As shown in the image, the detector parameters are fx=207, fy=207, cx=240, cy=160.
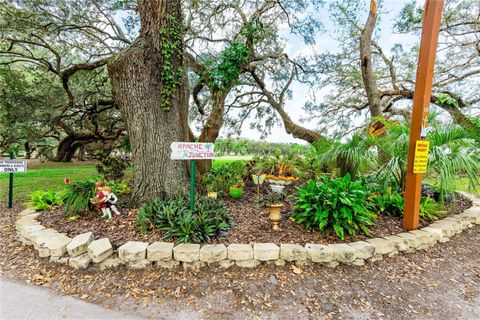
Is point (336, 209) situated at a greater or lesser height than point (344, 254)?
greater

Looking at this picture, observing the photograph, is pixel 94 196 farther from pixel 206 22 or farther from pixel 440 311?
pixel 206 22

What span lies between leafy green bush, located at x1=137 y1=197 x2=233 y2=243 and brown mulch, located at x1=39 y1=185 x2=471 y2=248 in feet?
0.31

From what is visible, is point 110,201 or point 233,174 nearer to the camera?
point 110,201

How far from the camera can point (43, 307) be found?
1438 mm

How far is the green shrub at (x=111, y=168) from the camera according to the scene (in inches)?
151

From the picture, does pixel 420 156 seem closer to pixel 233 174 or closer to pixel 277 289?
pixel 277 289

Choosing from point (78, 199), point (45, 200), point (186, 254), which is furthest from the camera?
point (45, 200)

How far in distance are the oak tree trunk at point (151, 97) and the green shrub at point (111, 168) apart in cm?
148

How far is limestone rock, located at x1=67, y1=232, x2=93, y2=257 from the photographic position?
6.09 ft

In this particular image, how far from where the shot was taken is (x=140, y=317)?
1372 mm

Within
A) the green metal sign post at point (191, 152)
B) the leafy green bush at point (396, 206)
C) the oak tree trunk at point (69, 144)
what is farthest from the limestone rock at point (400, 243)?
the oak tree trunk at point (69, 144)

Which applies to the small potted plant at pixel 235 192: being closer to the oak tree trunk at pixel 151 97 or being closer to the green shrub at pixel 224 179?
the green shrub at pixel 224 179

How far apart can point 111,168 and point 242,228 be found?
2939mm

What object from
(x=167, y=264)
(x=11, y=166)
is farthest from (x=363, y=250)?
(x=11, y=166)
